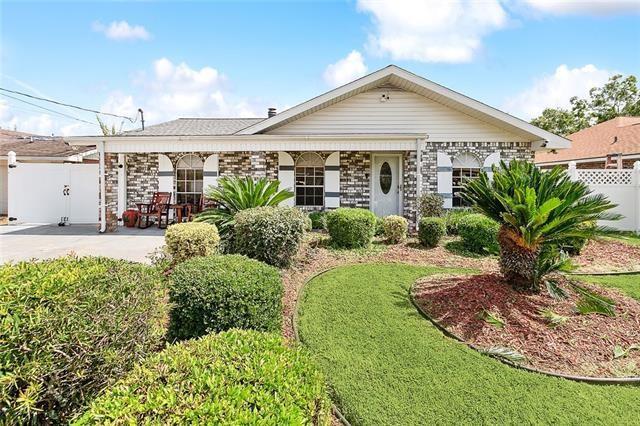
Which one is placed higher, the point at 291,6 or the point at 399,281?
the point at 291,6

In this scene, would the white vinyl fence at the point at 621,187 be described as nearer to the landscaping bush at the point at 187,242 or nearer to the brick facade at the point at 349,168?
the brick facade at the point at 349,168

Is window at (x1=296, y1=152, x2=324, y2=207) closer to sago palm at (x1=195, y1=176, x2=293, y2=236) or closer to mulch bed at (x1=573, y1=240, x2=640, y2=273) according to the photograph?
sago palm at (x1=195, y1=176, x2=293, y2=236)

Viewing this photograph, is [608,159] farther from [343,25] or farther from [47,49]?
[47,49]

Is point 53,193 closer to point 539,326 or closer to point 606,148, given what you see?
point 539,326

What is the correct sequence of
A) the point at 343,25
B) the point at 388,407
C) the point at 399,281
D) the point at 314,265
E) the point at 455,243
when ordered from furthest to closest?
the point at 343,25 → the point at 455,243 → the point at 314,265 → the point at 399,281 → the point at 388,407

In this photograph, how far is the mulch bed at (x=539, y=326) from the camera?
397 centimetres

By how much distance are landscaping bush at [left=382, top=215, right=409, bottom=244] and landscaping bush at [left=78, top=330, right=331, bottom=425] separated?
7.36m

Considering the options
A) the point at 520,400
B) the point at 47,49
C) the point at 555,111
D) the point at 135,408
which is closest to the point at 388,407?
the point at 520,400

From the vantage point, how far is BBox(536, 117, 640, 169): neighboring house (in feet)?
56.5

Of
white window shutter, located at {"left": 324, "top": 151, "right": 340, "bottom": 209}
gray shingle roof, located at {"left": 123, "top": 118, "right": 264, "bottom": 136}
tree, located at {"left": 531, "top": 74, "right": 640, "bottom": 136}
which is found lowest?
white window shutter, located at {"left": 324, "top": 151, "right": 340, "bottom": 209}

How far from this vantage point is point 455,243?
9344mm

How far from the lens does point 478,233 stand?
866cm

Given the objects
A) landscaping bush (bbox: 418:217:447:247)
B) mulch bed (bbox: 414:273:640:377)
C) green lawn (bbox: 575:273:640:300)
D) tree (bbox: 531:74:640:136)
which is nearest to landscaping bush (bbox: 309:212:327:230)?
landscaping bush (bbox: 418:217:447:247)

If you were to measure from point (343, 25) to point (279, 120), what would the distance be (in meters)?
3.69
